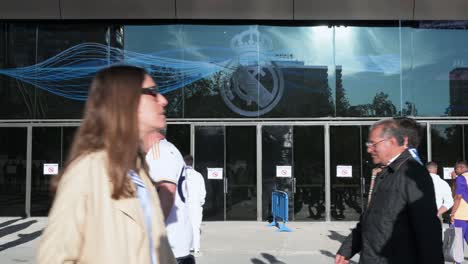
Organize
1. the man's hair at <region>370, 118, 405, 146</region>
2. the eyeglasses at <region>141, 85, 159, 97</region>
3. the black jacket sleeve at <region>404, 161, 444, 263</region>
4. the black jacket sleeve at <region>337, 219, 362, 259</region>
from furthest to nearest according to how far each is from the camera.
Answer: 1. the black jacket sleeve at <region>337, 219, 362, 259</region>
2. the man's hair at <region>370, 118, 405, 146</region>
3. the black jacket sleeve at <region>404, 161, 444, 263</region>
4. the eyeglasses at <region>141, 85, 159, 97</region>

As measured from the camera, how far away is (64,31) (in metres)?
18.0

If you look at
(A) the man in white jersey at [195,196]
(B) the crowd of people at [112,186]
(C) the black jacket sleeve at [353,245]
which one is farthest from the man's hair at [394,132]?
(A) the man in white jersey at [195,196]

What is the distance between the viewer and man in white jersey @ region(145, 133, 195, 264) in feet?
12.6

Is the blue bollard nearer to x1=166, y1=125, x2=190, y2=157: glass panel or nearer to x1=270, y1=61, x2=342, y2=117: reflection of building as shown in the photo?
x1=270, y1=61, x2=342, y2=117: reflection of building

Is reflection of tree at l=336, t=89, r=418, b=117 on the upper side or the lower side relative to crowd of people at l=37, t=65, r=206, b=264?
upper

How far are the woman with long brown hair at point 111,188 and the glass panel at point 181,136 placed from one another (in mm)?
14723

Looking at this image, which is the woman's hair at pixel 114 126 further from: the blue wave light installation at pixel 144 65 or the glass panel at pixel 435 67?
the glass panel at pixel 435 67

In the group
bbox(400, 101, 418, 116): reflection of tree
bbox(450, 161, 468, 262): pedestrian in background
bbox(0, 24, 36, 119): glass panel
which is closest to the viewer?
bbox(450, 161, 468, 262): pedestrian in background

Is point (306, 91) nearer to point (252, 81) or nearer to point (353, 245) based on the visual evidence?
point (252, 81)

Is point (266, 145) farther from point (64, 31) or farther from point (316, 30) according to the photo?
point (64, 31)

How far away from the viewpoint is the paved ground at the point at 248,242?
10570 millimetres

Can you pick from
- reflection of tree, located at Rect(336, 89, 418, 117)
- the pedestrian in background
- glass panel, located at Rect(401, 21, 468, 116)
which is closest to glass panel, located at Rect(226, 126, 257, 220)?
reflection of tree, located at Rect(336, 89, 418, 117)

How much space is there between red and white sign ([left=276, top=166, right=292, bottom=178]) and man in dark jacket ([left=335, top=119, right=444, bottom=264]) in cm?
1282

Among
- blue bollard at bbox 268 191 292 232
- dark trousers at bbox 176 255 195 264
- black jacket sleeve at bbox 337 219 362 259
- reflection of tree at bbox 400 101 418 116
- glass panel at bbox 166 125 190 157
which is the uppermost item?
reflection of tree at bbox 400 101 418 116
